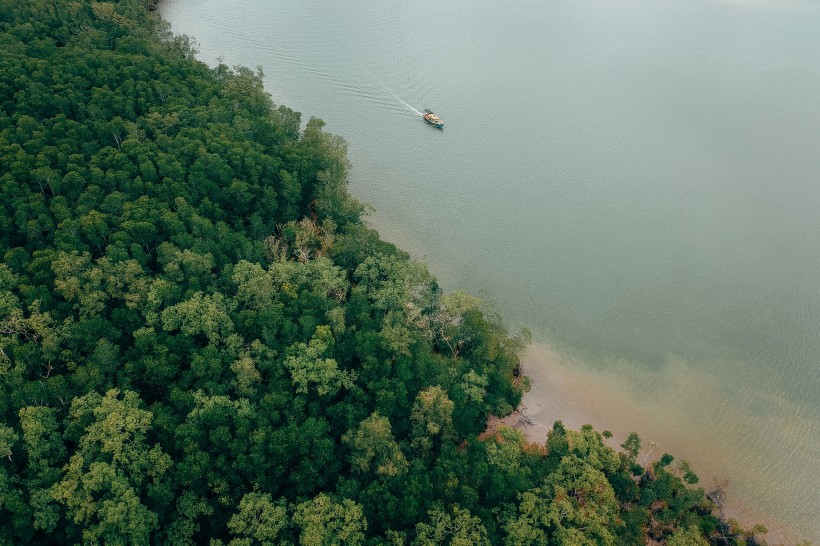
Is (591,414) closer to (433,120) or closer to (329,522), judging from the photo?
(329,522)

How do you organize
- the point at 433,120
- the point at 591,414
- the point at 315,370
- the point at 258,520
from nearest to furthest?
the point at 258,520, the point at 315,370, the point at 591,414, the point at 433,120

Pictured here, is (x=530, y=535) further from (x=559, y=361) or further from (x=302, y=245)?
(x=302, y=245)

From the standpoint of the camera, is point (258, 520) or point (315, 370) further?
point (315, 370)

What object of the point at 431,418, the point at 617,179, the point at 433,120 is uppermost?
the point at 617,179

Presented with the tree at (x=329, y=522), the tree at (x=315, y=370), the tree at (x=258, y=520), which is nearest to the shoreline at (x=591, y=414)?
the tree at (x=315, y=370)

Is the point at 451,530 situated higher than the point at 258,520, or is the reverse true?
the point at 451,530

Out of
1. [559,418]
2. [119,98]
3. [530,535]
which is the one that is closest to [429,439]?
[530,535]

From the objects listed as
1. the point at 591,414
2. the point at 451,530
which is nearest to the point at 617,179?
the point at 591,414

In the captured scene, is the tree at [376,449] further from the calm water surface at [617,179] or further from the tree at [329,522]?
the calm water surface at [617,179]
